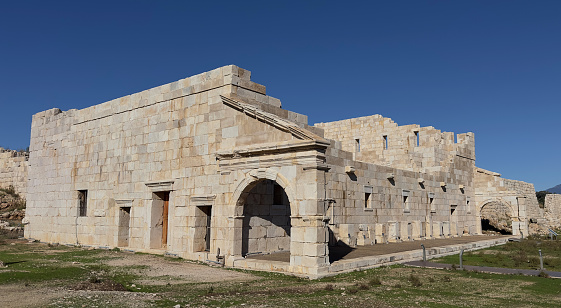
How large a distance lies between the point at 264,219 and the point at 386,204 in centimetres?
843

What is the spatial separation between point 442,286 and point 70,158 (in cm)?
1775

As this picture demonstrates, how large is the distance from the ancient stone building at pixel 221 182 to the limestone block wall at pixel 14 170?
474 inches

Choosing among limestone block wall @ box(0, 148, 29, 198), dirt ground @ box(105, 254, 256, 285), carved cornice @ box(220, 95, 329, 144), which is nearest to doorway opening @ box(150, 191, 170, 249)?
dirt ground @ box(105, 254, 256, 285)

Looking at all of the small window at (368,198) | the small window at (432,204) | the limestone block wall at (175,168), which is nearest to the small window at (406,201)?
the small window at (432,204)

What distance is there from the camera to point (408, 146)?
87.9 ft

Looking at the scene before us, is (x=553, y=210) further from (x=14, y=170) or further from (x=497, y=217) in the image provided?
(x=14, y=170)

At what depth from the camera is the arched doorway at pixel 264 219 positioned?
13617 mm

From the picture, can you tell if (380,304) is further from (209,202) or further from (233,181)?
(209,202)

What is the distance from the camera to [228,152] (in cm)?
1331

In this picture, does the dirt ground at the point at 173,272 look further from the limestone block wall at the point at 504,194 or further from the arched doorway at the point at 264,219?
the limestone block wall at the point at 504,194

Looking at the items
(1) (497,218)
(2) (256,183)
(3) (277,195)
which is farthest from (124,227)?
(1) (497,218)

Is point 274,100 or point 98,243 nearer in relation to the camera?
point 274,100

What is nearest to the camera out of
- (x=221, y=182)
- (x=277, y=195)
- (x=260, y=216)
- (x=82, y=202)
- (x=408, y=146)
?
(x=221, y=182)

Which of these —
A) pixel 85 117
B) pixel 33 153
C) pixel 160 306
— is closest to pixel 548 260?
pixel 160 306
